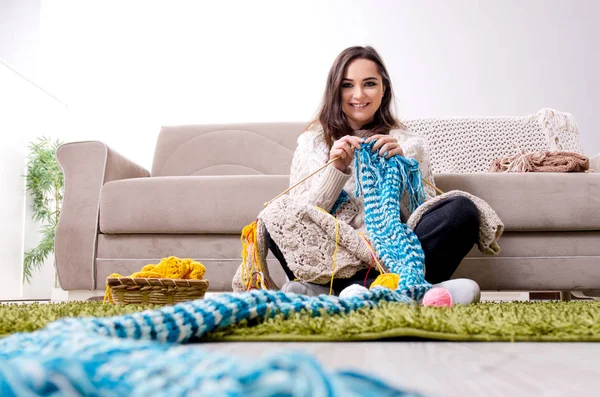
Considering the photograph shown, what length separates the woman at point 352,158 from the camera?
1.38 m

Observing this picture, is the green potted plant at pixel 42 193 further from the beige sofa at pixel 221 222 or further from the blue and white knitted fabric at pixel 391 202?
the blue and white knitted fabric at pixel 391 202

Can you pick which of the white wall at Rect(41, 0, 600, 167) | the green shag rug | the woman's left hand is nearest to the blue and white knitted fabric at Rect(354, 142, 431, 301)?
the woman's left hand

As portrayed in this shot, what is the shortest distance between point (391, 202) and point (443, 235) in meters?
0.15

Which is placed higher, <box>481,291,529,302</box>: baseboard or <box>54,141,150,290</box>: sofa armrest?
<box>54,141,150,290</box>: sofa armrest

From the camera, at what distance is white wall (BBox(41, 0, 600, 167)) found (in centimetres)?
334

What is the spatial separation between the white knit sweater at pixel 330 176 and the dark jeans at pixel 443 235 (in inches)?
5.8

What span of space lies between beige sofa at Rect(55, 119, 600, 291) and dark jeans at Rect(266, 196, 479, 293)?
394 mm

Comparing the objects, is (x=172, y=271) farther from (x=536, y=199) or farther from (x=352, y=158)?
(x=536, y=199)

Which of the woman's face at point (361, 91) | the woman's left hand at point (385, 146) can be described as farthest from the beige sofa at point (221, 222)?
the woman's left hand at point (385, 146)

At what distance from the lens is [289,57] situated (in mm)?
3490

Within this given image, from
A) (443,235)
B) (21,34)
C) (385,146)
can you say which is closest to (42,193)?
(21,34)

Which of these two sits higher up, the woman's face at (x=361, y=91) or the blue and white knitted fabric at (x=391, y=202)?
the woman's face at (x=361, y=91)

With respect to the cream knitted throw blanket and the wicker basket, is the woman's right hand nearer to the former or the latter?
the wicker basket

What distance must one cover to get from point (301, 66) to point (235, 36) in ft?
1.50
